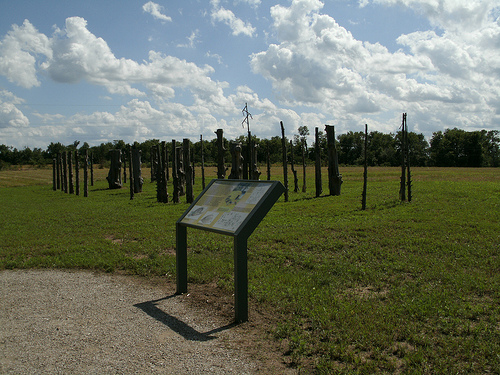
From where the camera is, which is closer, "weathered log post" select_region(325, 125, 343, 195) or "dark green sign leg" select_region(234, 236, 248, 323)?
"dark green sign leg" select_region(234, 236, 248, 323)

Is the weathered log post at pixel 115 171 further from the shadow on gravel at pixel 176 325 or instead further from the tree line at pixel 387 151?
the tree line at pixel 387 151

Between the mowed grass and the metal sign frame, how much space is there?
62cm

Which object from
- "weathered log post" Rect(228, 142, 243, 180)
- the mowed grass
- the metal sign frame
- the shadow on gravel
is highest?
"weathered log post" Rect(228, 142, 243, 180)

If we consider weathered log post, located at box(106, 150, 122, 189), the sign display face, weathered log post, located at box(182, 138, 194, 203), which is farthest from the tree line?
the sign display face

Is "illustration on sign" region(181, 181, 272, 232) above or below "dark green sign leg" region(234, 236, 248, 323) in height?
above

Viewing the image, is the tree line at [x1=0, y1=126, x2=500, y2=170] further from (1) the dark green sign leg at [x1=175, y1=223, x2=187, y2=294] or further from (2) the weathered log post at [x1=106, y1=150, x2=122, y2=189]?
(1) the dark green sign leg at [x1=175, y1=223, x2=187, y2=294]

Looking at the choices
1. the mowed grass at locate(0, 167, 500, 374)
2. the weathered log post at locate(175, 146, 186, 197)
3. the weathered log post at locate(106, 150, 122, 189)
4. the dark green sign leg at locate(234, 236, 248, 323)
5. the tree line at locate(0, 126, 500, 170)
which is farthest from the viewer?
the tree line at locate(0, 126, 500, 170)

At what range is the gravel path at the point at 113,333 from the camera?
151 inches

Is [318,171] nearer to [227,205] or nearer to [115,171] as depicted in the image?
[227,205]

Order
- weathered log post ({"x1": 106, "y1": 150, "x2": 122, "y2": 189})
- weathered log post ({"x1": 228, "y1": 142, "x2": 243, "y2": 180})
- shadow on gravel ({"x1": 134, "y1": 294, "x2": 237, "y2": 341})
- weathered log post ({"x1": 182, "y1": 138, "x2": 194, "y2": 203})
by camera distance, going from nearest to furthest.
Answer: shadow on gravel ({"x1": 134, "y1": 294, "x2": 237, "y2": 341})
weathered log post ({"x1": 228, "y1": 142, "x2": 243, "y2": 180})
weathered log post ({"x1": 182, "y1": 138, "x2": 194, "y2": 203})
weathered log post ({"x1": 106, "y1": 150, "x2": 122, "y2": 189})

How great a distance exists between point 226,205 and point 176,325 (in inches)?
66.7

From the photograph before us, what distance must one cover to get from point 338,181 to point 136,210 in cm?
928

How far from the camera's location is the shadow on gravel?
4.53 meters

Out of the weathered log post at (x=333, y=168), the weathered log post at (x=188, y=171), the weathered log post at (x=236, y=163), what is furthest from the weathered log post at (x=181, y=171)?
the weathered log post at (x=333, y=168)
